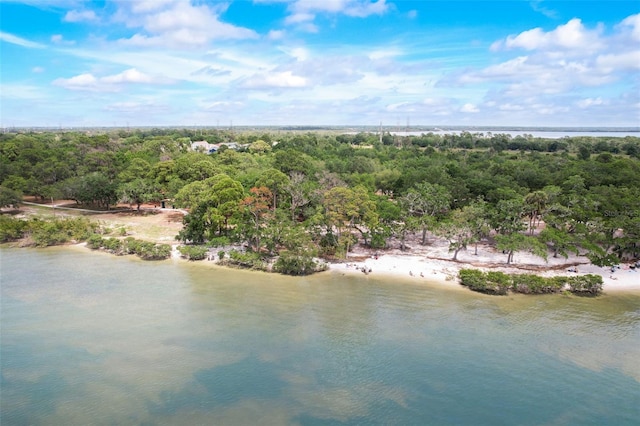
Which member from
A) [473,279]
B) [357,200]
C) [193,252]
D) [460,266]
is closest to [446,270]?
[460,266]

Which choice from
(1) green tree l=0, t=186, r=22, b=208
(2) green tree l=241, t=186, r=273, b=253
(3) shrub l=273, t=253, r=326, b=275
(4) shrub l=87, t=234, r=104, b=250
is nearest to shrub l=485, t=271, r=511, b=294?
(3) shrub l=273, t=253, r=326, b=275

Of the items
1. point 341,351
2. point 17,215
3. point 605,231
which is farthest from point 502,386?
point 17,215

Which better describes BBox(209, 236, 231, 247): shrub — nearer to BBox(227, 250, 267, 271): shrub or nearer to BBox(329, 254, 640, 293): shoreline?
BBox(227, 250, 267, 271): shrub

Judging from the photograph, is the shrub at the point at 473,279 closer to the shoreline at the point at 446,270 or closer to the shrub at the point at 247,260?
the shoreline at the point at 446,270

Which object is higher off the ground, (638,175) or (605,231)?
(638,175)

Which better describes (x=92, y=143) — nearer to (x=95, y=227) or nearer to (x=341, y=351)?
(x=95, y=227)

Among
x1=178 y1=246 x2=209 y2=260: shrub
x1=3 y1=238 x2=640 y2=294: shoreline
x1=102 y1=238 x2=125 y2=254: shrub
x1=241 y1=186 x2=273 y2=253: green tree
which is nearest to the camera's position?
x1=3 y1=238 x2=640 y2=294: shoreline

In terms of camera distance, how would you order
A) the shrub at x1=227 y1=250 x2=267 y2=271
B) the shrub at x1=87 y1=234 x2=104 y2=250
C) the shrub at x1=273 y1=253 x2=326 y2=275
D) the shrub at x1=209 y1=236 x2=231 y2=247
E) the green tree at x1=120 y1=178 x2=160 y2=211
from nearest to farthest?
the shrub at x1=273 y1=253 x2=326 y2=275, the shrub at x1=227 y1=250 x2=267 y2=271, the shrub at x1=209 y1=236 x2=231 y2=247, the shrub at x1=87 y1=234 x2=104 y2=250, the green tree at x1=120 y1=178 x2=160 y2=211
